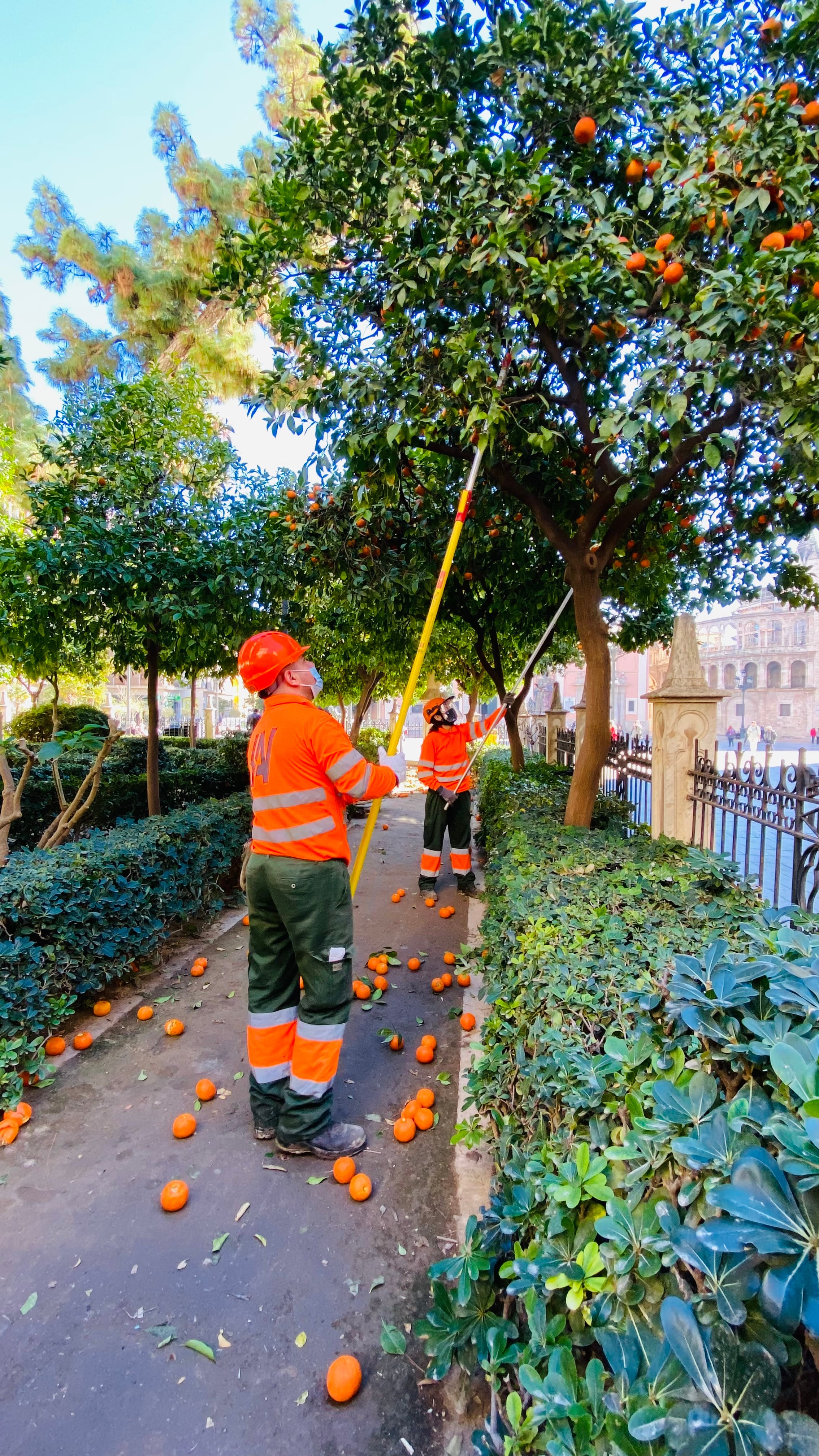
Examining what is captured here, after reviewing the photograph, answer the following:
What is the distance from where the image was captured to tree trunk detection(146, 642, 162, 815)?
263 inches

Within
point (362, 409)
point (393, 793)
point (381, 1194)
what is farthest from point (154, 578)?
point (393, 793)

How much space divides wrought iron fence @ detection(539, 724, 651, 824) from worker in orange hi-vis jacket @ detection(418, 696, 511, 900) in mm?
1412

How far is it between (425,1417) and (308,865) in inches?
68.2

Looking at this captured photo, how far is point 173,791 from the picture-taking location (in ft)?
29.4

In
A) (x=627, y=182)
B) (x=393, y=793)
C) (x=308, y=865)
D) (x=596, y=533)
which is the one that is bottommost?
(x=393, y=793)

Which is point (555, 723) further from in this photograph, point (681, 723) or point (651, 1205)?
point (651, 1205)

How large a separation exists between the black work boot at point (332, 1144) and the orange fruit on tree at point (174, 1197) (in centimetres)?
45

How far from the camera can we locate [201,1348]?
196 cm

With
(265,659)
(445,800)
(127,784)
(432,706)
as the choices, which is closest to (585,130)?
(265,659)

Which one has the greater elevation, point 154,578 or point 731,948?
point 154,578

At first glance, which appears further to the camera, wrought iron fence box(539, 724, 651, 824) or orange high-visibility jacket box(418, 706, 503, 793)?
orange high-visibility jacket box(418, 706, 503, 793)

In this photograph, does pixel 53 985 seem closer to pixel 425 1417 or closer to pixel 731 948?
pixel 425 1417

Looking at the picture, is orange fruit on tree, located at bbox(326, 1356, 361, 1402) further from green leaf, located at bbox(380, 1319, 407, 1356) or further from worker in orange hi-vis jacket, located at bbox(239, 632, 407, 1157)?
worker in orange hi-vis jacket, located at bbox(239, 632, 407, 1157)

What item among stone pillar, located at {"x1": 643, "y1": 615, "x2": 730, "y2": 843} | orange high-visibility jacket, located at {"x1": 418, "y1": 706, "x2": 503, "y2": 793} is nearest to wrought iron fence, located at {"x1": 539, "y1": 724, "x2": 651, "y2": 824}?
stone pillar, located at {"x1": 643, "y1": 615, "x2": 730, "y2": 843}
